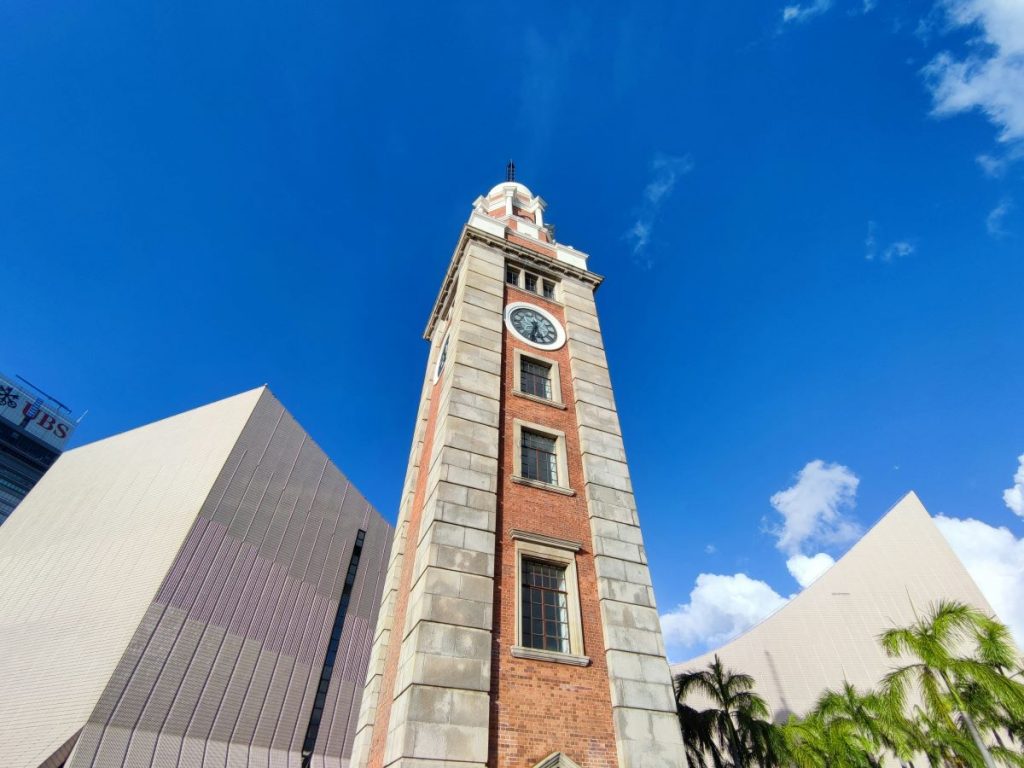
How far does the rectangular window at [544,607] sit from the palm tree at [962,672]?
1202cm

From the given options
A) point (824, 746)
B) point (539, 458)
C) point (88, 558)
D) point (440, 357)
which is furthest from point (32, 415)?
point (824, 746)

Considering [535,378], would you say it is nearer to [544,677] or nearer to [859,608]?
[544,677]

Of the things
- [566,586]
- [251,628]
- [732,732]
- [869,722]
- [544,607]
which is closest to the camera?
[544,607]

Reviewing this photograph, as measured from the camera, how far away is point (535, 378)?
56.1 ft

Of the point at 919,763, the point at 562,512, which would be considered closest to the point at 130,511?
the point at 562,512

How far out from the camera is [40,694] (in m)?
22.2

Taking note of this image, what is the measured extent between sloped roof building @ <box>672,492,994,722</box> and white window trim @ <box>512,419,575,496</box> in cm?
4680

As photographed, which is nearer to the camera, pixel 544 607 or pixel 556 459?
pixel 544 607

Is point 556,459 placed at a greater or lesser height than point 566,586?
greater

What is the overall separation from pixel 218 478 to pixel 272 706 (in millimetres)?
12337

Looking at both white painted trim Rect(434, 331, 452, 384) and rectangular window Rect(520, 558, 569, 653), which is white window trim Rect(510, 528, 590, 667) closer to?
rectangular window Rect(520, 558, 569, 653)

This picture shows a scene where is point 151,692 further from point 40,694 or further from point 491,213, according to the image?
point 491,213

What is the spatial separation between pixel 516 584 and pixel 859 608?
5177 cm

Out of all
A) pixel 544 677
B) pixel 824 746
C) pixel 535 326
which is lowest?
pixel 544 677
